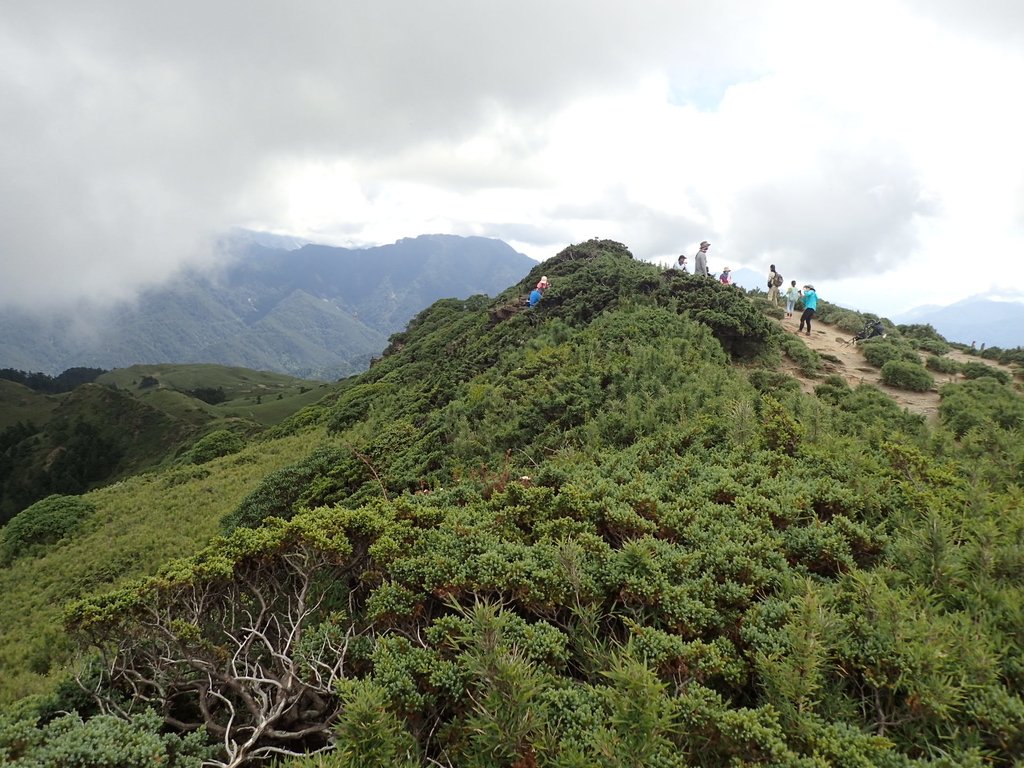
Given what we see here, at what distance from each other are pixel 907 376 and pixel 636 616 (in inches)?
513

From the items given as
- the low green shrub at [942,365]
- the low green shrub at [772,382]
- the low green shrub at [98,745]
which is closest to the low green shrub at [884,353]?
the low green shrub at [942,365]

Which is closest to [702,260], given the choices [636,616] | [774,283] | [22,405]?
[774,283]

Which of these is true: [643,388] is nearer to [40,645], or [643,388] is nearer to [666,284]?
[666,284]

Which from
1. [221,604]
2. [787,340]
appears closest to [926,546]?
[221,604]

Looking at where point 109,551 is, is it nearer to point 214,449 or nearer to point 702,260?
point 214,449

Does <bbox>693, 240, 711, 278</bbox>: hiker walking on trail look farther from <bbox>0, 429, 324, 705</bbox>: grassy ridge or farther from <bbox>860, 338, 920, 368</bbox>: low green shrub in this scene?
<bbox>0, 429, 324, 705</bbox>: grassy ridge

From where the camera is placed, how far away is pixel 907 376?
13102 mm

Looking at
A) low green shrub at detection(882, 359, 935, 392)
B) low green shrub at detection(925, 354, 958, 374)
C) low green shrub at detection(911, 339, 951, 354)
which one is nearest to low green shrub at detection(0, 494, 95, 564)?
low green shrub at detection(882, 359, 935, 392)

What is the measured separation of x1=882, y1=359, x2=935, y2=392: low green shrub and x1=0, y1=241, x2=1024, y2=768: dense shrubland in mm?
3403

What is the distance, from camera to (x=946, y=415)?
1034 centimetres

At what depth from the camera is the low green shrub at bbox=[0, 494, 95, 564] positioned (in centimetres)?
2108

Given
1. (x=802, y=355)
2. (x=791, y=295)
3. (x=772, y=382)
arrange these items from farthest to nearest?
(x=791, y=295)
(x=802, y=355)
(x=772, y=382)

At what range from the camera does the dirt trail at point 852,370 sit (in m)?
12.2

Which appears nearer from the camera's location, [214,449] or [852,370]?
[852,370]
